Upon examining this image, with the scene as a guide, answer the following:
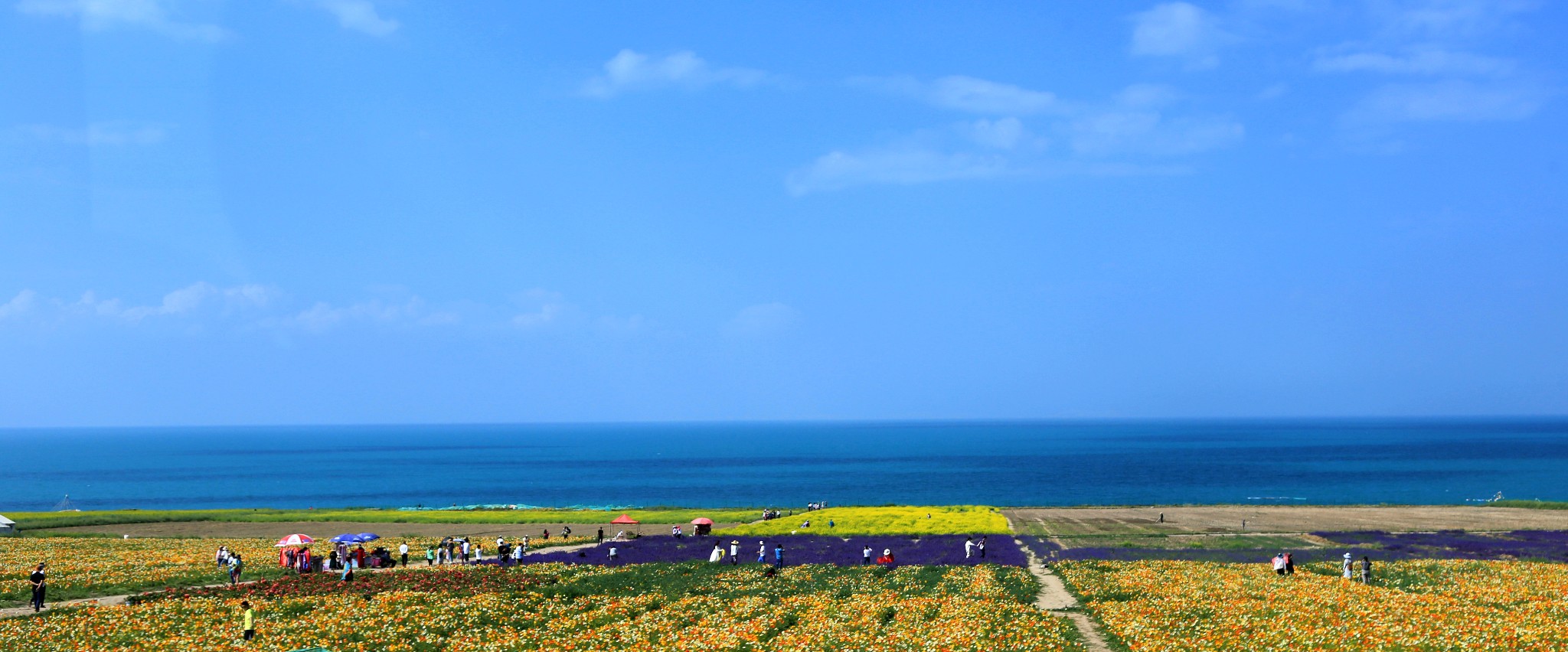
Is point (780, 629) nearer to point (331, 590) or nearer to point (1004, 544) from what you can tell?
point (331, 590)

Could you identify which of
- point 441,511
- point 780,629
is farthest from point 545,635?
point 441,511

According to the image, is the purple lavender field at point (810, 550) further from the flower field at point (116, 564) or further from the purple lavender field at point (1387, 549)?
the flower field at point (116, 564)

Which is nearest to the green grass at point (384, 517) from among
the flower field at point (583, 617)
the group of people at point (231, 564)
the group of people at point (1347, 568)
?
the group of people at point (231, 564)

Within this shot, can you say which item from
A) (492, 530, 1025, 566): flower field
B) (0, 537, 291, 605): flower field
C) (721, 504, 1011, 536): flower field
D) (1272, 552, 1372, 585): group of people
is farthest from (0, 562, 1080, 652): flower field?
(721, 504, 1011, 536): flower field

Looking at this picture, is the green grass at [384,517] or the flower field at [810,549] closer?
the flower field at [810,549]

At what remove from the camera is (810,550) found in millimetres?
62156

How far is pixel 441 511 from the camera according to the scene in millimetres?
112125

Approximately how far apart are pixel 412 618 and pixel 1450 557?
55649mm

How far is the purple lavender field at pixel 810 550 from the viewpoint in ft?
182

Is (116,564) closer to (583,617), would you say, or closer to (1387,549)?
(583,617)

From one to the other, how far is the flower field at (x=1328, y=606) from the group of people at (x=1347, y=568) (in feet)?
1.86

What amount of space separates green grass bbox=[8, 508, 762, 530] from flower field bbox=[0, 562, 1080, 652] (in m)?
50.4

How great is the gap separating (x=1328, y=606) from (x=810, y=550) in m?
32.8

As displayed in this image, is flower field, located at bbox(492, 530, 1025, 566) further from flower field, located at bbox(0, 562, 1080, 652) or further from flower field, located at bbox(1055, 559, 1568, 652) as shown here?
flower field, located at bbox(0, 562, 1080, 652)
